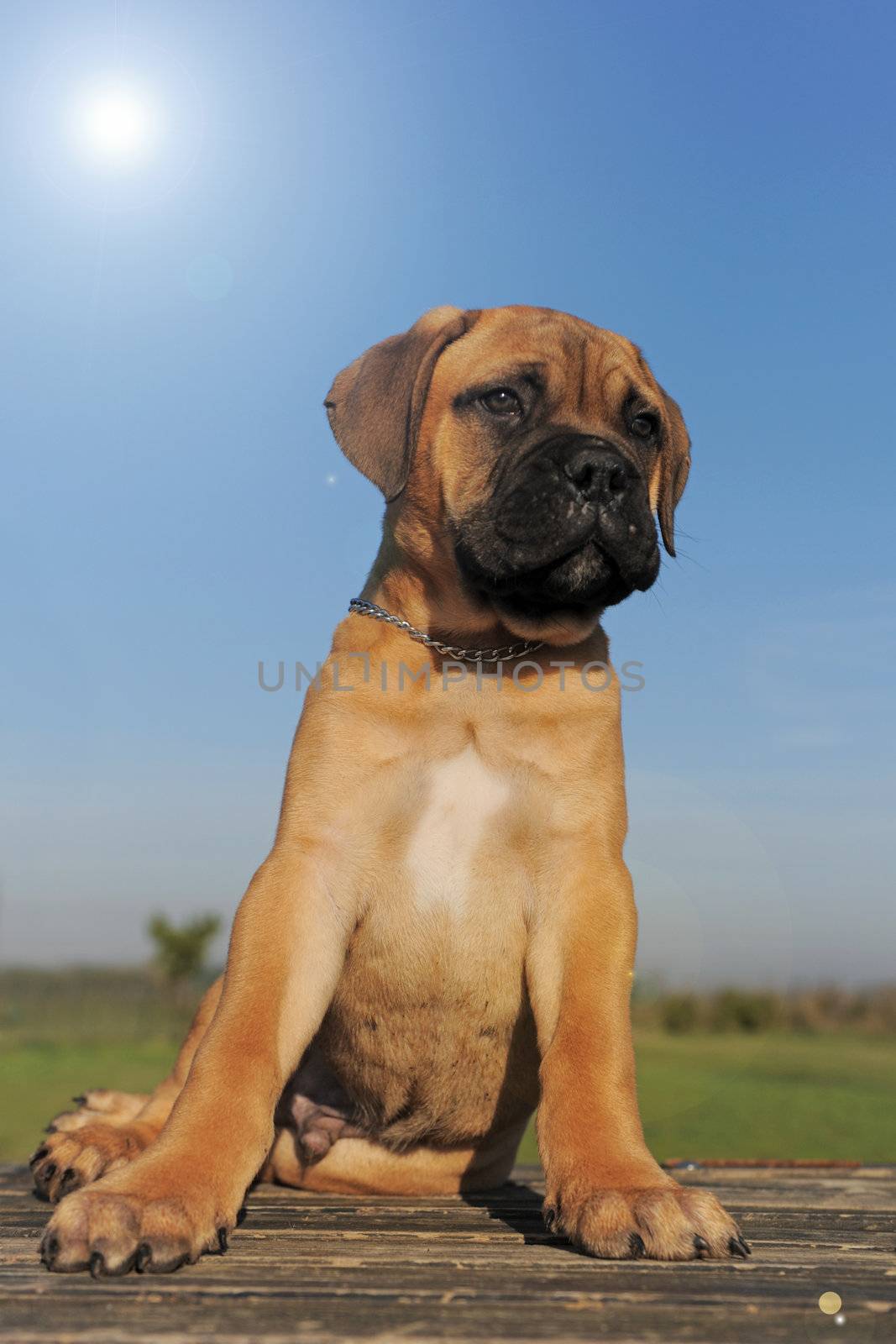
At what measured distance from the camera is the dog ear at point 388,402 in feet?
14.4

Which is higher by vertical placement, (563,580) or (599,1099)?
(563,580)

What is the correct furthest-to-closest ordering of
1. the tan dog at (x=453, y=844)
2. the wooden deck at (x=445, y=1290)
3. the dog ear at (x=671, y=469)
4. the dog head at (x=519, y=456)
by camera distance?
the dog ear at (x=671, y=469) < the dog head at (x=519, y=456) < the tan dog at (x=453, y=844) < the wooden deck at (x=445, y=1290)

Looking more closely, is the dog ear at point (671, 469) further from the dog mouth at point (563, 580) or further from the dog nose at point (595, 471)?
the dog nose at point (595, 471)

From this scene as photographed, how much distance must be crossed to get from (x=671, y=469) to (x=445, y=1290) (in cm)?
341

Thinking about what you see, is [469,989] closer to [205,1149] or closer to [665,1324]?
[205,1149]

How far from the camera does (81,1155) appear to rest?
13.3 feet

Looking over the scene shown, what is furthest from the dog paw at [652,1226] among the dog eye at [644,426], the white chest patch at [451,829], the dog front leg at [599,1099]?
the dog eye at [644,426]

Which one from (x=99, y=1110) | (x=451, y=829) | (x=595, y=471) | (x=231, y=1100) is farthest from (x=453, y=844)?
(x=99, y=1110)

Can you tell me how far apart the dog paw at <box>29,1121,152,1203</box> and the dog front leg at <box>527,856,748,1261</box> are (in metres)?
1.57

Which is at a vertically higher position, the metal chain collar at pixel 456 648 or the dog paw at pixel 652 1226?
the metal chain collar at pixel 456 648

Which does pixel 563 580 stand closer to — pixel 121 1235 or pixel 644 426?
pixel 644 426

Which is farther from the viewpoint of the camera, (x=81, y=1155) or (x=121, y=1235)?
(x=81, y=1155)

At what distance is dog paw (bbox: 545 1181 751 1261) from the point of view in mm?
2855

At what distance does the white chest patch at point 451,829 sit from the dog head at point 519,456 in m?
0.60
